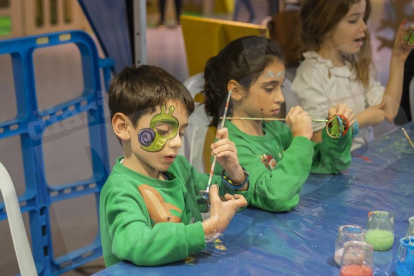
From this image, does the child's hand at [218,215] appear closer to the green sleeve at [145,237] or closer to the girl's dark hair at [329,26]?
the green sleeve at [145,237]

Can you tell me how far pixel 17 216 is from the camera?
4.43ft

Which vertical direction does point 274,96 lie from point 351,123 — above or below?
above

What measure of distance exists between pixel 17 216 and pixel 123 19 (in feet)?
4.12

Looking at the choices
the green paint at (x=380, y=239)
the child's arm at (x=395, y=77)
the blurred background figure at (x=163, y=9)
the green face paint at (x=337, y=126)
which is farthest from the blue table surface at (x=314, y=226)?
the blurred background figure at (x=163, y=9)

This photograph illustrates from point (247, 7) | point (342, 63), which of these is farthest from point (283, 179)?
point (247, 7)

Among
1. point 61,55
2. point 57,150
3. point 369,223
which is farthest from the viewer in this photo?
point 61,55

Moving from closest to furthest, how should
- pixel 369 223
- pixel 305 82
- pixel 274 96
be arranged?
pixel 369 223 → pixel 274 96 → pixel 305 82

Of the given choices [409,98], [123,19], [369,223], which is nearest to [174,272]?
[369,223]

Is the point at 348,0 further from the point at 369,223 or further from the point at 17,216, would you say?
the point at 17,216

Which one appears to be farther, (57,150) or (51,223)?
(51,223)

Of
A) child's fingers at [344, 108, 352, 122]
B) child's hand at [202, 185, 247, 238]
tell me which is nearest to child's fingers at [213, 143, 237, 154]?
child's hand at [202, 185, 247, 238]

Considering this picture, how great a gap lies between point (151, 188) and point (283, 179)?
38cm

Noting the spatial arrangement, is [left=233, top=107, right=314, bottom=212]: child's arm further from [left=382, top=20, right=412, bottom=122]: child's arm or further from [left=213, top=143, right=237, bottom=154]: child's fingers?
[left=382, top=20, right=412, bottom=122]: child's arm

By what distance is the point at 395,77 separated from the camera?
7.50 ft
